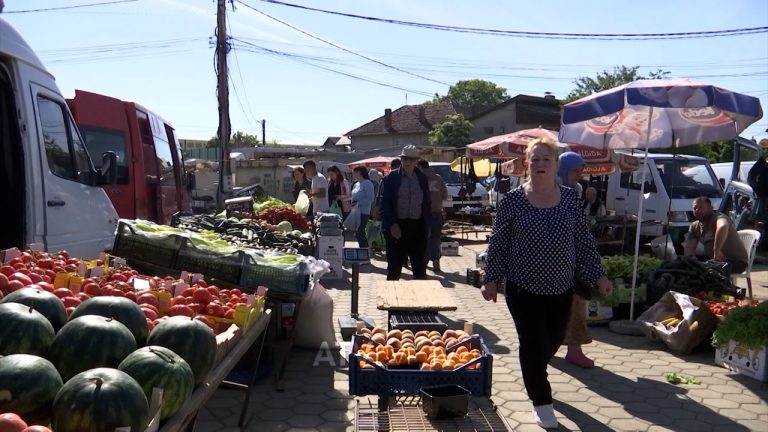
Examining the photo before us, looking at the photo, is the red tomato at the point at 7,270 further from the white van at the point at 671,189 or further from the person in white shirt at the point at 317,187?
the white van at the point at 671,189

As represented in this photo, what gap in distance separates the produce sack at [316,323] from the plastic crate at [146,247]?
1302mm

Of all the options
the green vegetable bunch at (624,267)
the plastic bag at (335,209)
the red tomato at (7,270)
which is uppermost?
the red tomato at (7,270)

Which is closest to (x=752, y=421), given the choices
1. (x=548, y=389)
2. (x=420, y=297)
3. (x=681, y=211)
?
(x=548, y=389)

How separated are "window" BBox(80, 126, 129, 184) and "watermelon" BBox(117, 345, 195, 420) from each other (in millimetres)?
6672

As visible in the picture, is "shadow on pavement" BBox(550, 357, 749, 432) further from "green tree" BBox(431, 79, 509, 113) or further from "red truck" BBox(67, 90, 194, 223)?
"green tree" BBox(431, 79, 509, 113)

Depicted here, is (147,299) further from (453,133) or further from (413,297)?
(453,133)

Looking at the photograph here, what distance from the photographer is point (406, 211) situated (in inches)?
284

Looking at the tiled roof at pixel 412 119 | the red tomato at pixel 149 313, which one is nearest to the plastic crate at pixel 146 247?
the red tomato at pixel 149 313

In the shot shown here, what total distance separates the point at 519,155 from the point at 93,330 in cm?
→ 1143

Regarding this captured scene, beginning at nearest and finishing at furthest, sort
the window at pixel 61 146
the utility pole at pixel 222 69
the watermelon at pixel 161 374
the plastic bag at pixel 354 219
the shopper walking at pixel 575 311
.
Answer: the watermelon at pixel 161 374 < the window at pixel 61 146 < the shopper walking at pixel 575 311 < the plastic bag at pixel 354 219 < the utility pole at pixel 222 69

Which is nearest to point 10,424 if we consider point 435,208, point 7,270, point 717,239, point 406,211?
point 7,270

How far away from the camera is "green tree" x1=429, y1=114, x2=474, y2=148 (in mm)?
44688

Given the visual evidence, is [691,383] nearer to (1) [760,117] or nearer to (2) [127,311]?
(1) [760,117]

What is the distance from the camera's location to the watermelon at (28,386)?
6.52 ft
